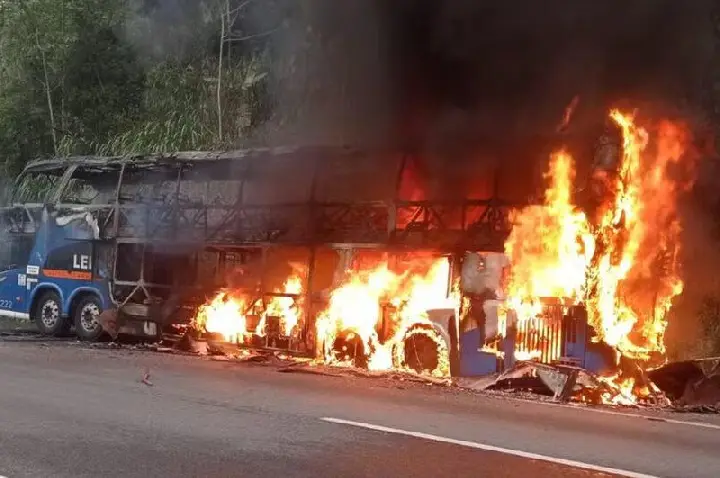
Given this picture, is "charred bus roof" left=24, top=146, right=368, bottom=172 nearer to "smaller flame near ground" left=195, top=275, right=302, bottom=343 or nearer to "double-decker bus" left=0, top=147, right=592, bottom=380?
"double-decker bus" left=0, top=147, right=592, bottom=380

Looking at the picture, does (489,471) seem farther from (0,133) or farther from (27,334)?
(0,133)

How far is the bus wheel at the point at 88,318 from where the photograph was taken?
13203 mm

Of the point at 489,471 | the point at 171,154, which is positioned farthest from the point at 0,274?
the point at 489,471

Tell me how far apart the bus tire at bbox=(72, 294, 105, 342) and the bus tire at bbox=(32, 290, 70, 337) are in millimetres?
239

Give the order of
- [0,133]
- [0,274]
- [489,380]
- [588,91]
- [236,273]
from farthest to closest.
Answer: [0,133], [0,274], [236,273], [588,91], [489,380]

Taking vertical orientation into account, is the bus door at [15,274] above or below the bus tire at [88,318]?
above

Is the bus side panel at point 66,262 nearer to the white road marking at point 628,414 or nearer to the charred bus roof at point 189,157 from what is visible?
the charred bus roof at point 189,157

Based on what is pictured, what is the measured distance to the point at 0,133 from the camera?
76.8 ft

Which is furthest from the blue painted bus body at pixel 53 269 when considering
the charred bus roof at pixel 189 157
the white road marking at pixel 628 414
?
the white road marking at pixel 628 414

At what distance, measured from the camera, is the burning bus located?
9.61 m

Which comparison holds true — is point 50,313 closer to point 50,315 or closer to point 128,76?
point 50,315

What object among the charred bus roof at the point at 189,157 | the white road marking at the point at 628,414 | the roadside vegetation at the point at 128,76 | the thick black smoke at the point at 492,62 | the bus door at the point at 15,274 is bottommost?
the white road marking at the point at 628,414

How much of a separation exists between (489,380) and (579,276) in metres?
1.66

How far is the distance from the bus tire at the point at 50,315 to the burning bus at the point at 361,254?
28mm
